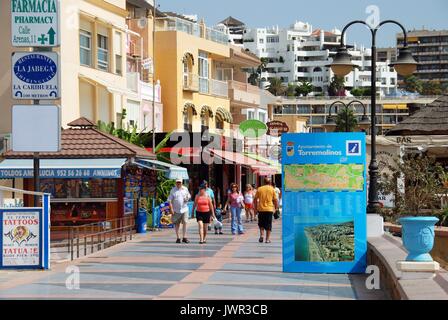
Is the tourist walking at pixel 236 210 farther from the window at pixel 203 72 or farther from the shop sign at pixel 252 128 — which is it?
the shop sign at pixel 252 128

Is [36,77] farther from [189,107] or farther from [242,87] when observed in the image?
[242,87]

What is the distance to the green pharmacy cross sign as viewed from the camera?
16500 millimetres

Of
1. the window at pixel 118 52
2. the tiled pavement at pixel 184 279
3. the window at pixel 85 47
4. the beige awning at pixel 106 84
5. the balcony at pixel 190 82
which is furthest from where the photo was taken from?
the balcony at pixel 190 82

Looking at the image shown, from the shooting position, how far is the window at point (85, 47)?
112 ft

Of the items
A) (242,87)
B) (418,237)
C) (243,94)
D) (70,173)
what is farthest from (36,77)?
(242,87)

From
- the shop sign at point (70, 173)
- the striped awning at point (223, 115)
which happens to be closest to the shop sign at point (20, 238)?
the shop sign at point (70, 173)

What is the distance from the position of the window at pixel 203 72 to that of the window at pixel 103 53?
11721 millimetres

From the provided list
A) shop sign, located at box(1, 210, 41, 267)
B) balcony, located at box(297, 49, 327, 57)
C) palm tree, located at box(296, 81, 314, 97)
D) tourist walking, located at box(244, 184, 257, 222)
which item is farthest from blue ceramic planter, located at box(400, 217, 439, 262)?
palm tree, located at box(296, 81, 314, 97)

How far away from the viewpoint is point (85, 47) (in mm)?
34500

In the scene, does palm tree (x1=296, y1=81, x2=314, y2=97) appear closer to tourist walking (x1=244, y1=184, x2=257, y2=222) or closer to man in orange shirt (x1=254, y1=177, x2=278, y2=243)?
tourist walking (x1=244, y1=184, x2=257, y2=222)

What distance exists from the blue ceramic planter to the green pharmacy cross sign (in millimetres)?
8077
